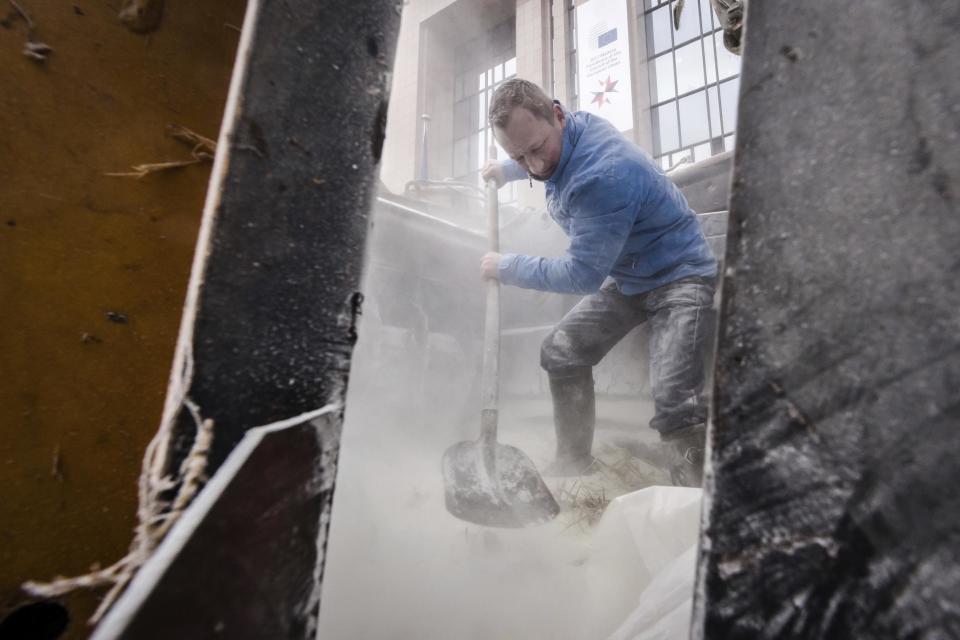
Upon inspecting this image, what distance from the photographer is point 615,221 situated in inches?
83.3

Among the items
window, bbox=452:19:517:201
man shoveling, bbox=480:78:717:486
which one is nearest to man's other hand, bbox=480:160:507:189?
man shoveling, bbox=480:78:717:486

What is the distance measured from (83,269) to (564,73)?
799 centimetres

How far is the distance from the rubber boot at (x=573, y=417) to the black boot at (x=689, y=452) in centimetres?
54

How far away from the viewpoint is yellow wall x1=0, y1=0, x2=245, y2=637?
64 cm

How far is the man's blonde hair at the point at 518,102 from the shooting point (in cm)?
221

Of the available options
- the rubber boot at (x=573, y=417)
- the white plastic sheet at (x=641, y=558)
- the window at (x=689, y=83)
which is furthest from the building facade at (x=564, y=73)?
the white plastic sheet at (x=641, y=558)

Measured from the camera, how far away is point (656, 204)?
222cm

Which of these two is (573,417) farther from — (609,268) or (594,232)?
(594,232)

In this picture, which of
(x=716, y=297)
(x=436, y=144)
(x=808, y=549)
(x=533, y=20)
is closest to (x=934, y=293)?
(x=808, y=549)

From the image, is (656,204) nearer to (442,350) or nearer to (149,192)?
(442,350)

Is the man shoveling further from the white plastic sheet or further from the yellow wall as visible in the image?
the yellow wall

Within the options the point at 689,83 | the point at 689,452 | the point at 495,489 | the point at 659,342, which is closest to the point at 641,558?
the point at 495,489

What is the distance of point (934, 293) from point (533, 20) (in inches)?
355

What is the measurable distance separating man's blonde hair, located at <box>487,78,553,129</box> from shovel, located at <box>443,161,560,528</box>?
64.8 inches
